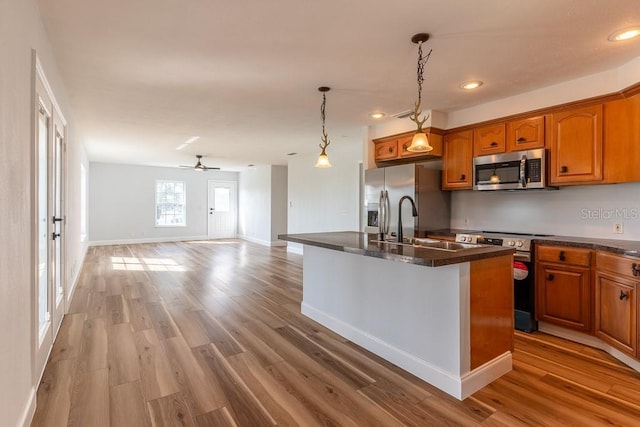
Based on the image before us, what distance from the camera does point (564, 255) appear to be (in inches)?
119

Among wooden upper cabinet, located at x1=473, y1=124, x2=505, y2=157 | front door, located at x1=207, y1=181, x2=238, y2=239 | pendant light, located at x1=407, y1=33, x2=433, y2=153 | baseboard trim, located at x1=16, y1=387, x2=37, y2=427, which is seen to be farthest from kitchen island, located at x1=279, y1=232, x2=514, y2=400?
front door, located at x1=207, y1=181, x2=238, y2=239

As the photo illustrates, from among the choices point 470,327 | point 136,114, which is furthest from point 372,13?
point 136,114

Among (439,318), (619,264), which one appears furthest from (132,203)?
(619,264)

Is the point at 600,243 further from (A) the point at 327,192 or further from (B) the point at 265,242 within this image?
(B) the point at 265,242

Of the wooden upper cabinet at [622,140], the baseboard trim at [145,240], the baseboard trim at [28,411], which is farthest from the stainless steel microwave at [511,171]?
the baseboard trim at [145,240]

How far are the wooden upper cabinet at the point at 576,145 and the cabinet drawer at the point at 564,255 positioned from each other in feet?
2.21

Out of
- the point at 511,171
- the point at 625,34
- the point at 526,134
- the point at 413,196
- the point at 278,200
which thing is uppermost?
the point at 625,34

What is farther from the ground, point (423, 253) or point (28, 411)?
point (423, 253)

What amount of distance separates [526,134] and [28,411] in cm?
454

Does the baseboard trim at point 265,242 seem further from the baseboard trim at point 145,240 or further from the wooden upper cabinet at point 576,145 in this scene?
the wooden upper cabinet at point 576,145

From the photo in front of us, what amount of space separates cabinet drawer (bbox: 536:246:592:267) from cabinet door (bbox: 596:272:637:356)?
15cm

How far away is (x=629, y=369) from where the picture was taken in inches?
98.8

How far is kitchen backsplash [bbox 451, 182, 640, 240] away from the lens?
309cm

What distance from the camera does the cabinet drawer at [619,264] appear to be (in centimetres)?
247
